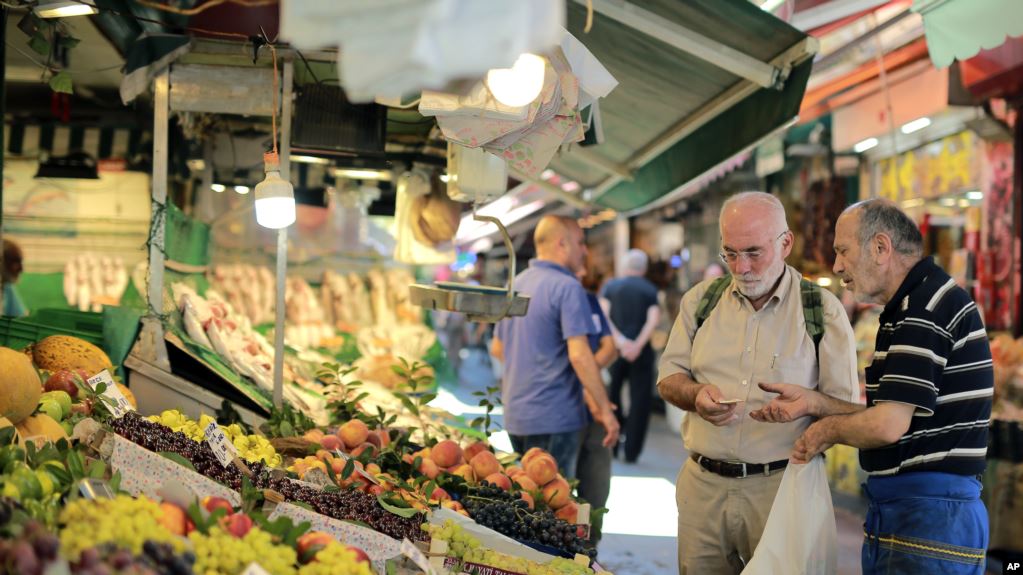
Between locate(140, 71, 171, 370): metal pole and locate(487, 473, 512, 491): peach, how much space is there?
4.89 feet

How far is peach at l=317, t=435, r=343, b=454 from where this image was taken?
3797 millimetres

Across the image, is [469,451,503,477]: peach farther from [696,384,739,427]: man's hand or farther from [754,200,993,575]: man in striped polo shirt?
[754,200,993,575]: man in striped polo shirt

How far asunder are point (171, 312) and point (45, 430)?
161cm

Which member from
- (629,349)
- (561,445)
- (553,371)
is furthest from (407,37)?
(629,349)

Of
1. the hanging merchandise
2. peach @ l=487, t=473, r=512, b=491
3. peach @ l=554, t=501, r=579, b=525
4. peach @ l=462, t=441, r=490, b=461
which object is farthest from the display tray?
the hanging merchandise

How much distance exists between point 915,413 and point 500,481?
152cm

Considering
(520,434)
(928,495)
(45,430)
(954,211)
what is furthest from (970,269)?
(45,430)

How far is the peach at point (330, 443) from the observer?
3797 mm

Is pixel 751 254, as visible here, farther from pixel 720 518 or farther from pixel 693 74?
pixel 693 74

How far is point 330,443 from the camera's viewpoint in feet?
12.5

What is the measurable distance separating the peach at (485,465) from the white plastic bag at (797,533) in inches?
44.6

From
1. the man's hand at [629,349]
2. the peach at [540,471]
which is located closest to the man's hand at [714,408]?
the peach at [540,471]

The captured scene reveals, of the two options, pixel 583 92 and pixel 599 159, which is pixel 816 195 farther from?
pixel 583 92

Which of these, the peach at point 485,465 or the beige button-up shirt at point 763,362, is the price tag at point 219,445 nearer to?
the peach at point 485,465
